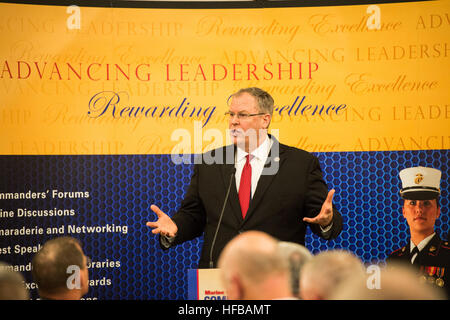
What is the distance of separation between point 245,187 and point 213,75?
4.78 ft

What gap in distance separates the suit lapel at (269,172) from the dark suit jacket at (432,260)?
1.51 meters

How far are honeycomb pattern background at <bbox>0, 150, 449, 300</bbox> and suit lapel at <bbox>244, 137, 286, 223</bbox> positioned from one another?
1045 millimetres

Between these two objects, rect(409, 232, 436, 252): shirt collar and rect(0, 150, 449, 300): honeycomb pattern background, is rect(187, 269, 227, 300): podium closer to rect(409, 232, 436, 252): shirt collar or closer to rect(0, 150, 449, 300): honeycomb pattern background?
rect(0, 150, 449, 300): honeycomb pattern background

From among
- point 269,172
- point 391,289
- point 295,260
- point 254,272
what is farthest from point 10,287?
point 269,172

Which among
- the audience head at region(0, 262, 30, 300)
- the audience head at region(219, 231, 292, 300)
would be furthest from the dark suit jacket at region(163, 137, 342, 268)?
the audience head at region(219, 231, 292, 300)

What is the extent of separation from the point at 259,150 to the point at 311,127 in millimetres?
1131

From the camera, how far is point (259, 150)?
397 cm

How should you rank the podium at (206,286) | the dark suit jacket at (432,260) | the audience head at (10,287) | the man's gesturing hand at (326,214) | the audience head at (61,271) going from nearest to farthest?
the audience head at (10,287)
the audience head at (61,271)
the podium at (206,286)
the man's gesturing hand at (326,214)
the dark suit jacket at (432,260)

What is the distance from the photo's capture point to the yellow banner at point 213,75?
4.89m

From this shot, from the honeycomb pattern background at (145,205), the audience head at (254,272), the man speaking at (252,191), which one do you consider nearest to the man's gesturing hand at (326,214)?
the man speaking at (252,191)

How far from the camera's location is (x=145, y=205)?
4.96 m

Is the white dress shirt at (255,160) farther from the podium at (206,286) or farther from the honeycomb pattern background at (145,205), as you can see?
the podium at (206,286)

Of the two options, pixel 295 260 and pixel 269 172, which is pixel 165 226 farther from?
pixel 295 260

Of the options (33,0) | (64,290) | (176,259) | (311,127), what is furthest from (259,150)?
(33,0)
